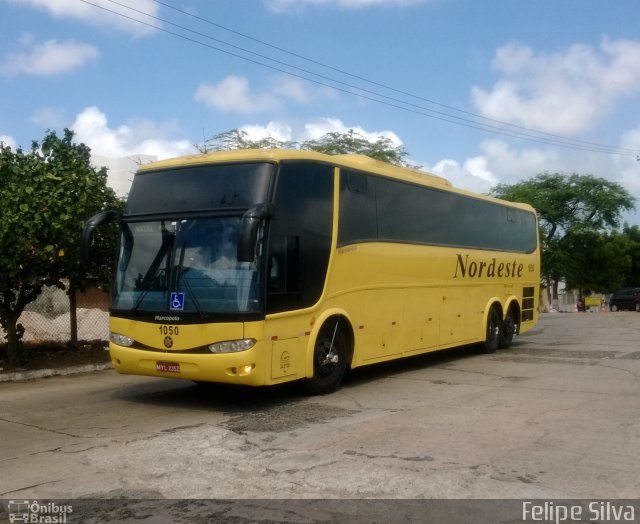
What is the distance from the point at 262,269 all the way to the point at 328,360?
82.9 inches

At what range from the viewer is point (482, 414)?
8.99 m

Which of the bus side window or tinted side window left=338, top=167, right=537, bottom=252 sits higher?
tinted side window left=338, top=167, right=537, bottom=252

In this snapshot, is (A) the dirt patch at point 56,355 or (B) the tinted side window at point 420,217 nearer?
(B) the tinted side window at point 420,217

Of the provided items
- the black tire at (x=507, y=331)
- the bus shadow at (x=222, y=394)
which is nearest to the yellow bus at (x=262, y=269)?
the bus shadow at (x=222, y=394)

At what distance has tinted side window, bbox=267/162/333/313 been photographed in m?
9.45

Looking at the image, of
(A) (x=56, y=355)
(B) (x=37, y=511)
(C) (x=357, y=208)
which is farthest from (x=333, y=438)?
(A) (x=56, y=355)

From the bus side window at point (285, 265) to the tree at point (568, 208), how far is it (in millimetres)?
45242

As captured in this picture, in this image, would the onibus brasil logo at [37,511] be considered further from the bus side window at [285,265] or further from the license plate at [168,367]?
the bus side window at [285,265]

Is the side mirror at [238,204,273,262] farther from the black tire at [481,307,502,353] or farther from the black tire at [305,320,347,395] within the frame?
the black tire at [481,307,502,353]

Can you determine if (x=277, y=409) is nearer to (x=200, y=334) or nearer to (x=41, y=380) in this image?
(x=200, y=334)

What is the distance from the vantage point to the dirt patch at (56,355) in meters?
13.7

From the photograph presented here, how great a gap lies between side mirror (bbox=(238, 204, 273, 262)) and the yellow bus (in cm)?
1

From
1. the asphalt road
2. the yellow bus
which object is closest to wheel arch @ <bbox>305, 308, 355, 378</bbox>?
the yellow bus

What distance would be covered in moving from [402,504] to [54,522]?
2571 mm
